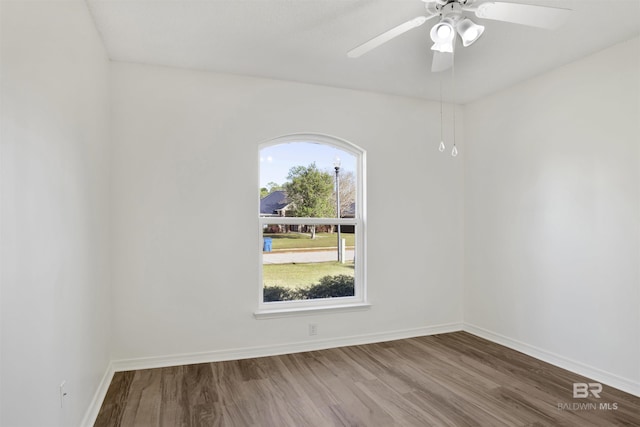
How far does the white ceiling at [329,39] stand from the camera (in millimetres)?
2303

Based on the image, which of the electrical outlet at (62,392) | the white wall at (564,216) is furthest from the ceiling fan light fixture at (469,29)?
the electrical outlet at (62,392)

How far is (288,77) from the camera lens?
136 inches

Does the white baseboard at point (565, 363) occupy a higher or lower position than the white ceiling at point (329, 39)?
lower

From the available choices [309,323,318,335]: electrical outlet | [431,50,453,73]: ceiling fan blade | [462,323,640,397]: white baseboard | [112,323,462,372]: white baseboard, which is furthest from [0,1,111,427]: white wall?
[462,323,640,397]: white baseboard

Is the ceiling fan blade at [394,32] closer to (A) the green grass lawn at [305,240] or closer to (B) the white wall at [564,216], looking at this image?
(B) the white wall at [564,216]

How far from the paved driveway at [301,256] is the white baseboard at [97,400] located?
1491mm

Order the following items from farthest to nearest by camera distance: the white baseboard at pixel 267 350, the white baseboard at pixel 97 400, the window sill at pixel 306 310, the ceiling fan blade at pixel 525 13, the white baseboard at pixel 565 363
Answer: the window sill at pixel 306 310 → the white baseboard at pixel 267 350 → the white baseboard at pixel 565 363 → the white baseboard at pixel 97 400 → the ceiling fan blade at pixel 525 13

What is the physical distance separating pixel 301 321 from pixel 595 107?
3023 millimetres

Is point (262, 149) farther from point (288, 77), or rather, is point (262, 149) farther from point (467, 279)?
point (467, 279)

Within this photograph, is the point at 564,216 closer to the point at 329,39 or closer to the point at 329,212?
the point at 329,212

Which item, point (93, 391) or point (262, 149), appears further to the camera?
point (262, 149)

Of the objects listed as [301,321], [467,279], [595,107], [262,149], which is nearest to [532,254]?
[467,279]

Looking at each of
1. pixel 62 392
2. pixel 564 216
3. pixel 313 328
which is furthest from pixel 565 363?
pixel 62 392

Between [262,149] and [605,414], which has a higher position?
[262,149]
